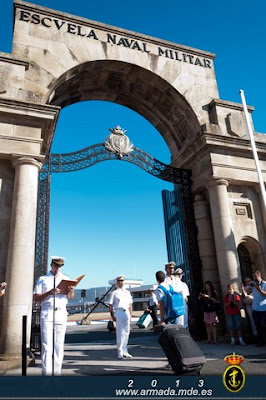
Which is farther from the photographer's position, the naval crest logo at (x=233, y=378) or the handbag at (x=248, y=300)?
the handbag at (x=248, y=300)

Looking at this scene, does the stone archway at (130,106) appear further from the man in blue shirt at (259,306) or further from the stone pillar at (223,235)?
the man in blue shirt at (259,306)

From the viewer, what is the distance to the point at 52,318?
4.33 m

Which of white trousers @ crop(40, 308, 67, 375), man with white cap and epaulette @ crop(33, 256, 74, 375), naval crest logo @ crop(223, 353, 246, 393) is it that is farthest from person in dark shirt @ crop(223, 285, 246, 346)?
white trousers @ crop(40, 308, 67, 375)

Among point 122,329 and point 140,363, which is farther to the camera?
point 122,329

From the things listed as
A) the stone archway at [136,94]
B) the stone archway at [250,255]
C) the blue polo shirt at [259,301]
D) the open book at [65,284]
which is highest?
the stone archway at [136,94]

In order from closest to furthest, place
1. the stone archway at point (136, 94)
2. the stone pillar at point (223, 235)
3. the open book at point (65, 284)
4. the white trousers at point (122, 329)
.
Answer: the open book at point (65, 284) < the white trousers at point (122, 329) < the stone pillar at point (223, 235) < the stone archway at point (136, 94)

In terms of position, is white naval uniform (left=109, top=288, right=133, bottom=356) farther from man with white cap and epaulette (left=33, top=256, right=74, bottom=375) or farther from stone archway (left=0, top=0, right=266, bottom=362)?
man with white cap and epaulette (left=33, top=256, right=74, bottom=375)

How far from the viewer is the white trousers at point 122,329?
646cm

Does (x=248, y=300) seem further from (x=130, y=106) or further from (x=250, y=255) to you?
(x=130, y=106)

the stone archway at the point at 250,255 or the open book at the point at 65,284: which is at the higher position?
the stone archway at the point at 250,255

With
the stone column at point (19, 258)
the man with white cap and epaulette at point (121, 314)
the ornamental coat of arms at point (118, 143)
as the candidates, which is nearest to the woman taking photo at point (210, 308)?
the man with white cap and epaulette at point (121, 314)

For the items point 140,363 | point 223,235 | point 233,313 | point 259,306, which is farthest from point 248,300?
point 140,363

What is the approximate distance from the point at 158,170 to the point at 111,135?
2.06 metres

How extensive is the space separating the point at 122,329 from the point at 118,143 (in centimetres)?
607
